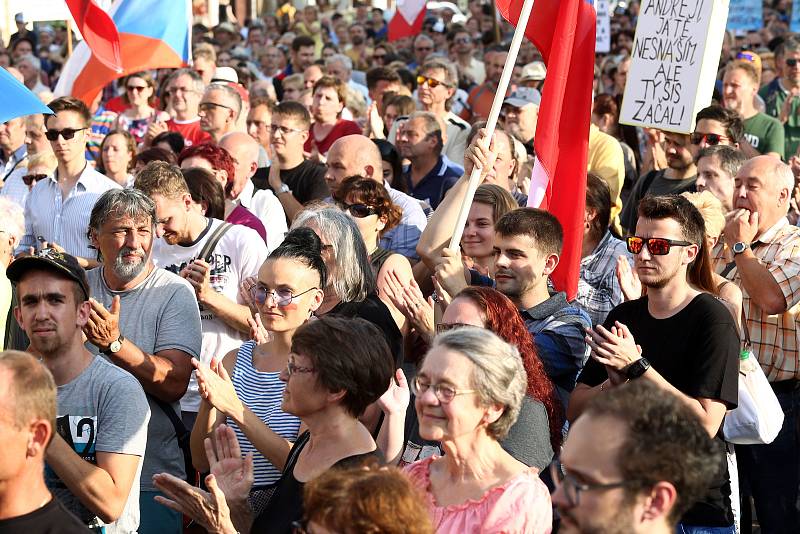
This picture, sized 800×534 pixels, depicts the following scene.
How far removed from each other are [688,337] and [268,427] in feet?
5.09

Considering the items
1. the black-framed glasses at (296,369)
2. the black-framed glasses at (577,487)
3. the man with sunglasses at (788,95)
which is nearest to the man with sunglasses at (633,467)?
the black-framed glasses at (577,487)

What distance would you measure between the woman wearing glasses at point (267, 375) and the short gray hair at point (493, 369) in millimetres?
863

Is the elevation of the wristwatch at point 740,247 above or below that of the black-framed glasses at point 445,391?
below

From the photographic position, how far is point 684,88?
6.96 m

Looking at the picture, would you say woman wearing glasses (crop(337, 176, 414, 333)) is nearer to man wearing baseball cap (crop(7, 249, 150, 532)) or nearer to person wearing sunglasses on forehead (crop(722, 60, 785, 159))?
man wearing baseball cap (crop(7, 249, 150, 532))

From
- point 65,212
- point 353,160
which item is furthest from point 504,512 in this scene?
point 65,212

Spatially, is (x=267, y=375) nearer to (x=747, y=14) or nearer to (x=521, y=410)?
(x=521, y=410)

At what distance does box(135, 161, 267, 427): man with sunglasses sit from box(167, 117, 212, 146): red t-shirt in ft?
12.8

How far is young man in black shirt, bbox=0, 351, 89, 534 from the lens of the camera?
3.20 meters

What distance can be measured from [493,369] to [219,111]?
6.26 metres

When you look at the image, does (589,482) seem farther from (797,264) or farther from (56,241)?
(56,241)

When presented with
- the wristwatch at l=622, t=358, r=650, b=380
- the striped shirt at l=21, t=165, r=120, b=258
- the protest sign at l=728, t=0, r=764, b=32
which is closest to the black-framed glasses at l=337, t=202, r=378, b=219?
the striped shirt at l=21, t=165, r=120, b=258

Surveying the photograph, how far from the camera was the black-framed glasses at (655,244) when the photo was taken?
4.71 meters

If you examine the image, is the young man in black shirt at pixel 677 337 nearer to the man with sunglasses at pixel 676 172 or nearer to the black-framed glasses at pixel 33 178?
the man with sunglasses at pixel 676 172
